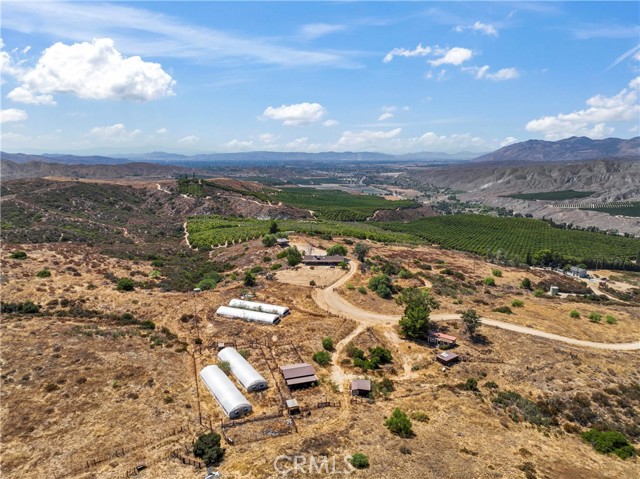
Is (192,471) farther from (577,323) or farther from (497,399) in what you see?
(577,323)

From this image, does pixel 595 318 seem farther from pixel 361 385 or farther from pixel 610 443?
pixel 361 385

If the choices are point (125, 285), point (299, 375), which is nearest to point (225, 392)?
point (299, 375)

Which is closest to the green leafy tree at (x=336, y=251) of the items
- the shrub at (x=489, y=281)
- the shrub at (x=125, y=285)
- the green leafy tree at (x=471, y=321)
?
the shrub at (x=489, y=281)

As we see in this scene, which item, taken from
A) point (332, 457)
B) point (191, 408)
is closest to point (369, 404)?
point (332, 457)

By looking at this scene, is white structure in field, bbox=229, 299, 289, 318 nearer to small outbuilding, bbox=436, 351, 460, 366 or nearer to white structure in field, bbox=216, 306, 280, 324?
white structure in field, bbox=216, 306, 280, 324

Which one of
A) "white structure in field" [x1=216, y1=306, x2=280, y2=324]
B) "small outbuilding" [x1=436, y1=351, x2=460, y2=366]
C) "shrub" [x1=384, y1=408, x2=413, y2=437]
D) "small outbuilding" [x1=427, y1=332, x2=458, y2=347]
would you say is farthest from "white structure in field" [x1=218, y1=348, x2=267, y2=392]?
"small outbuilding" [x1=427, y1=332, x2=458, y2=347]

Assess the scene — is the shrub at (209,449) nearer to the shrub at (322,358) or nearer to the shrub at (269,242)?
the shrub at (322,358)
